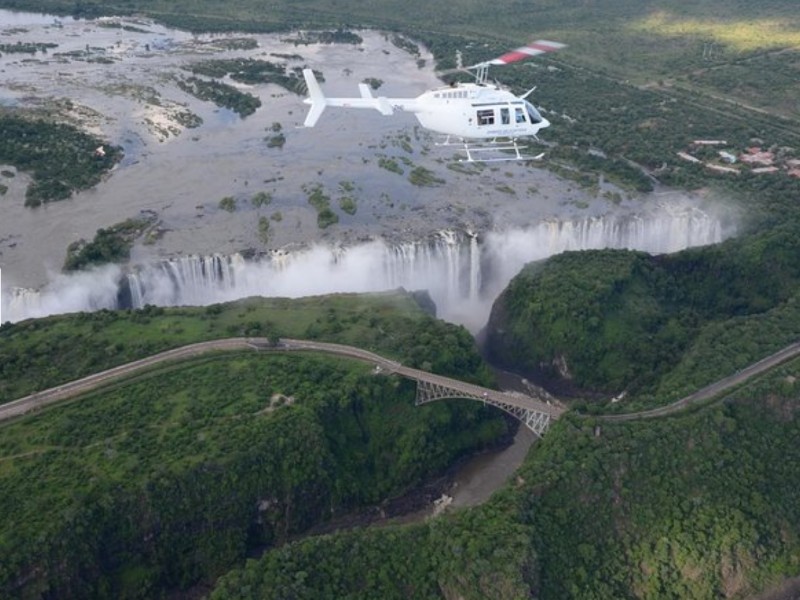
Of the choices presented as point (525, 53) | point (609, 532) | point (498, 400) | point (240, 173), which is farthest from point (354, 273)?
point (609, 532)

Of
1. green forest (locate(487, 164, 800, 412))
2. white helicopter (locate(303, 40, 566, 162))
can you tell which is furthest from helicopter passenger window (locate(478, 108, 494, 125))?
green forest (locate(487, 164, 800, 412))

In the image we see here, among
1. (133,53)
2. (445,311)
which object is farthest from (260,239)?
(133,53)

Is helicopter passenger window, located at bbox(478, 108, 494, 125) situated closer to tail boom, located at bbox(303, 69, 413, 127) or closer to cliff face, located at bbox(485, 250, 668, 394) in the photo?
tail boom, located at bbox(303, 69, 413, 127)

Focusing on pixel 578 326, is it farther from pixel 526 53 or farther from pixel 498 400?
pixel 526 53

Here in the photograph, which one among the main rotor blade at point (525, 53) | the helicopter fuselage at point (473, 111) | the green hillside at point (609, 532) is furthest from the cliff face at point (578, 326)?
the main rotor blade at point (525, 53)

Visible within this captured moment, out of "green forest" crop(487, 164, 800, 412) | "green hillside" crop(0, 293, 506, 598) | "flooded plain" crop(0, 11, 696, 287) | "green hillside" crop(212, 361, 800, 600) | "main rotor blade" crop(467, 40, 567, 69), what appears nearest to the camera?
"green hillside" crop(212, 361, 800, 600)
